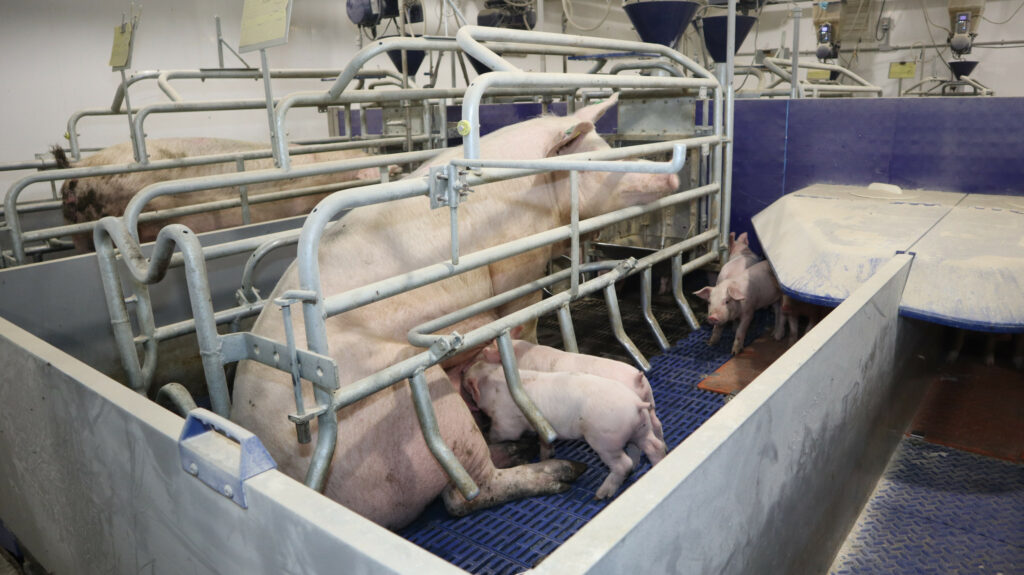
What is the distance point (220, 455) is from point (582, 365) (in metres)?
1.56

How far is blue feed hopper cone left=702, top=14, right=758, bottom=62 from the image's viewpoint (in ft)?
12.8

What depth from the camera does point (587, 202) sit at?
2924 millimetres

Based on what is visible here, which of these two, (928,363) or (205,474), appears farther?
(928,363)

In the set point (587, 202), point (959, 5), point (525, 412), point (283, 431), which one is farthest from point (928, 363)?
point (959, 5)

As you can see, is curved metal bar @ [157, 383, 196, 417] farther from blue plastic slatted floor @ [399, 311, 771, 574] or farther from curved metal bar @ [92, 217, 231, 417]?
blue plastic slatted floor @ [399, 311, 771, 574]

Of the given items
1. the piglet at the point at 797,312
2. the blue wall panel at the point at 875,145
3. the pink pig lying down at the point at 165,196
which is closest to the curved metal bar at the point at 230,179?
the pink pig lying down at the point at 165,196

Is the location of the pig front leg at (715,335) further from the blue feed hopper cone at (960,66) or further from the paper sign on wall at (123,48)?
the blue feed hopper cone at (960,66)

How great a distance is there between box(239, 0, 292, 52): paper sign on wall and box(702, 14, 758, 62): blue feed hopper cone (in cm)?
251

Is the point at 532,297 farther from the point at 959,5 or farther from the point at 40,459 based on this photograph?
the point at 959,5

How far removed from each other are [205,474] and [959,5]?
8.83 metres

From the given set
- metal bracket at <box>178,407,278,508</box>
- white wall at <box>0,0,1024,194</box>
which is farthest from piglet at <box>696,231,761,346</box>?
white wall at <box>0,0,1024,194</box>

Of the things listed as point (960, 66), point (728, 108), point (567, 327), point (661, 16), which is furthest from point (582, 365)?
point (960, 66)

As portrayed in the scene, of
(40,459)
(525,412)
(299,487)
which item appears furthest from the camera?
(525,412)

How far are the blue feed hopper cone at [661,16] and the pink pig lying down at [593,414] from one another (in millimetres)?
2062
